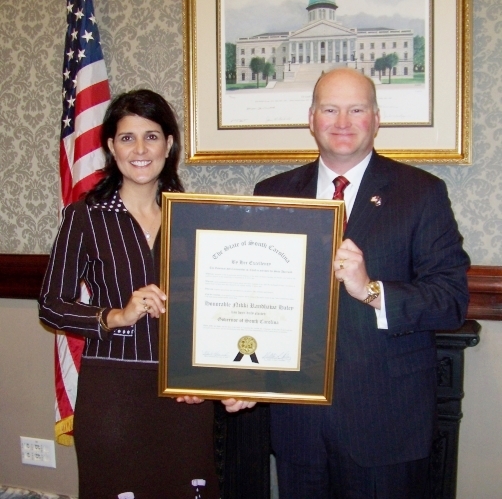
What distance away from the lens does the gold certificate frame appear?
218 centimetres

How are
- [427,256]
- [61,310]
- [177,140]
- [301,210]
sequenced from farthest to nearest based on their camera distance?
[177,140], [61,310], [427,256], [301,210]

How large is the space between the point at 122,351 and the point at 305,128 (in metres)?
1.16

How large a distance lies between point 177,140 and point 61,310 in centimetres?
63

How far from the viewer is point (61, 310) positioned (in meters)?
1.71

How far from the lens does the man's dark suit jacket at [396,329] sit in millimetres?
1549

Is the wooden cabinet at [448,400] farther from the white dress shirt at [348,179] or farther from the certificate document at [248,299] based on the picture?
the certificate document at [248,299]

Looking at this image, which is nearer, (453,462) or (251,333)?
(251,333)

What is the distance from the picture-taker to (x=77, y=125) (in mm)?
2434

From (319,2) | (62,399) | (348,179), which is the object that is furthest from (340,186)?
(62,399)

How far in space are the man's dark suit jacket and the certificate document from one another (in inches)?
7.1

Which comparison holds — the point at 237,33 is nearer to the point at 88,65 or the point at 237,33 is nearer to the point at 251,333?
the point at 88,65

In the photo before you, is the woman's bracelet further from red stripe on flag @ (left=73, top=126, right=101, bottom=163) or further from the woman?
red stripe on flag @ (left=73, top=126, right=101, bottom=163)

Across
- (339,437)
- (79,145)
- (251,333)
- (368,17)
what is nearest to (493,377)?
(339,437)

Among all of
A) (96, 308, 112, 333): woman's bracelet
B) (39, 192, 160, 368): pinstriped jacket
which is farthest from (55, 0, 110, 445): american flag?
(96, 308, 112, 333): woman's bracelet
